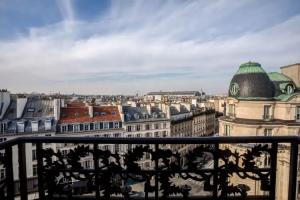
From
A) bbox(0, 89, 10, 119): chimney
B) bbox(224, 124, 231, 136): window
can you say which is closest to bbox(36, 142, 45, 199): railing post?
bbox(224, 124, 231, 136): window

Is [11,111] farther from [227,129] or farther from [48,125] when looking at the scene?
[227,129]

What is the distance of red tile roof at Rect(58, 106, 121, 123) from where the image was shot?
27.2 meters

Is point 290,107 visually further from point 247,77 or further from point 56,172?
point 56,172

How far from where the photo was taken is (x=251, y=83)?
20547mm

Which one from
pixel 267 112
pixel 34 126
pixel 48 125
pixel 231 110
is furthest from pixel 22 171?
pixel 34 126

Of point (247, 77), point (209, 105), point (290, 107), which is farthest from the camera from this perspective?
point (209, 105)

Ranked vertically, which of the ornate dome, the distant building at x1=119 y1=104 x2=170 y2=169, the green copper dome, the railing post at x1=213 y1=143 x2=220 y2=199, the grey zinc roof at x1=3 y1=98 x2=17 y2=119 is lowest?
the distant building at x1=119 y1=104 x2=170 y2=169

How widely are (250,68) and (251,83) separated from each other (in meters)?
1.76

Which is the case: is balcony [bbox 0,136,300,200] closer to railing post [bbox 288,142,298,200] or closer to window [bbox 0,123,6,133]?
railing post [bbox 288,142,298,200]

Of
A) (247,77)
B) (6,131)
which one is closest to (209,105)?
(247,77)

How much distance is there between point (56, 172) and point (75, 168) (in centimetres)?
25

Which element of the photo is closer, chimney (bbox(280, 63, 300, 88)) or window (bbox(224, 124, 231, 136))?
window (bbox(224, 124, 231, 136))

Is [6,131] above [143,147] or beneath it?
beneath

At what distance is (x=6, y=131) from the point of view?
79.8 ft
